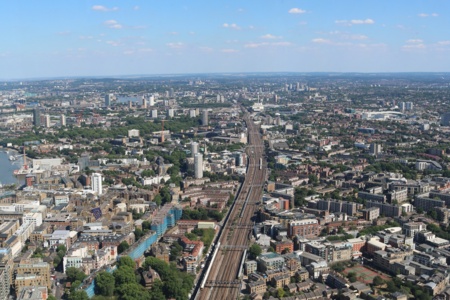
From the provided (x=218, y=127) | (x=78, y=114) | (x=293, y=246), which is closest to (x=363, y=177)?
(x=293, y=246)

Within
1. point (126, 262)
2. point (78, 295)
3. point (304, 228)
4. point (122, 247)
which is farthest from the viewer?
point (304, 228)

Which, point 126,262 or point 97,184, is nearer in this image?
point 126,262

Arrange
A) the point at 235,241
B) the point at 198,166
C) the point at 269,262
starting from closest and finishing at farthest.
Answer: the point at 269,262
the point at 235,241
the point at 198,166

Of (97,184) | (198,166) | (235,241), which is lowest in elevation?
(235,241)

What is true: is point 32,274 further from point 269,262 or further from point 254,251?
point 269,262

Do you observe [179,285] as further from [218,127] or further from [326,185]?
[218,127]

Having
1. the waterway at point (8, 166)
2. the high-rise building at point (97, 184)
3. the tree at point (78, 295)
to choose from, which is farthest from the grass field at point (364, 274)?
the waterway at point (8, 166)

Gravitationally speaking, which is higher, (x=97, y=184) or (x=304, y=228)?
(x=97, y=184)

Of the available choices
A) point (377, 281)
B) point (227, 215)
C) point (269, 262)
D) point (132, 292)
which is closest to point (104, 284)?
point (132, 292)

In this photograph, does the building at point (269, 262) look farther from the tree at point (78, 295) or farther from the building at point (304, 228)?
the tree at point (78, 295)
